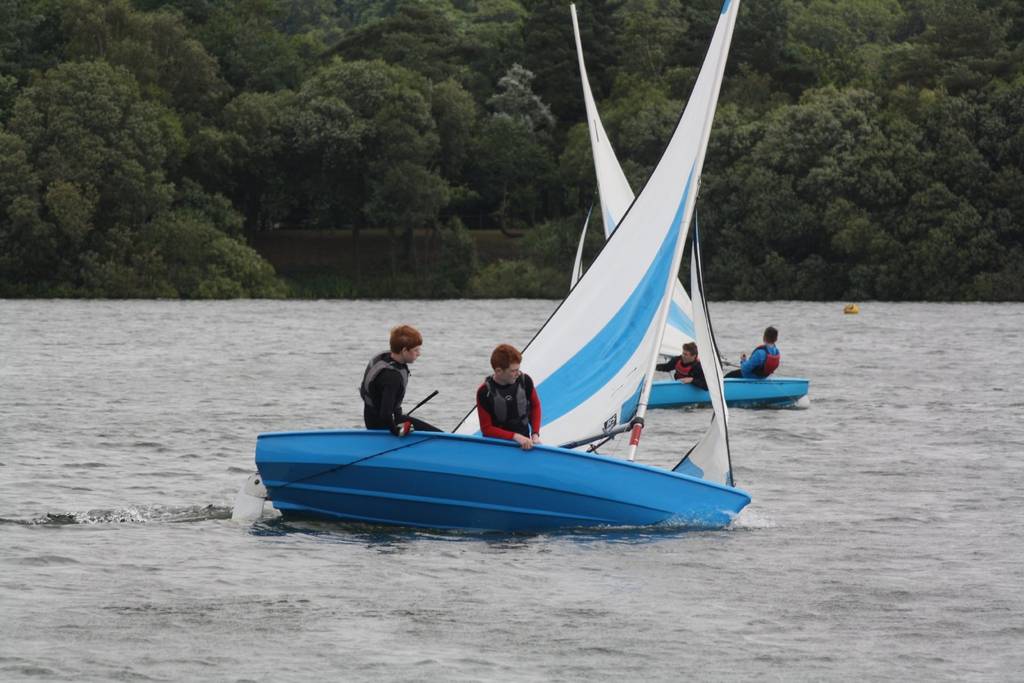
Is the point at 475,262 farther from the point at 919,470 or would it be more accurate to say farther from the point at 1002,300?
the point at 919,470

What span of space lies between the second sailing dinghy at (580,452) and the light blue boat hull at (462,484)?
0.04 feet

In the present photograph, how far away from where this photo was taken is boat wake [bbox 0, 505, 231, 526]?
15.2 metres

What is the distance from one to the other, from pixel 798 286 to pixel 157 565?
6699 centimetres

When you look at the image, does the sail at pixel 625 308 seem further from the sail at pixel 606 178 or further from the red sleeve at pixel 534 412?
the sail at pixel 606 178

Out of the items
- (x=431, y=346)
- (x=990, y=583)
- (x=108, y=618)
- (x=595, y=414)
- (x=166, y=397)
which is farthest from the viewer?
(x=431, y=346)

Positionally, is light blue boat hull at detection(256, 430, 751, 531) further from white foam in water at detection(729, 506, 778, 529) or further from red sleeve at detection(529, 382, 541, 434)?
white foam in water at detection(729, 506, 778, 529)

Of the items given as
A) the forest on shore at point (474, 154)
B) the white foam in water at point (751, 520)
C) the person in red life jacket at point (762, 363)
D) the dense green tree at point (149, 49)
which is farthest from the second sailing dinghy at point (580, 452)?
the dense green tree at point (149, 49)

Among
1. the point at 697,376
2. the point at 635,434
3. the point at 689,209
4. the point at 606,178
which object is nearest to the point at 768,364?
the point at 697,376

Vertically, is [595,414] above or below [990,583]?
above

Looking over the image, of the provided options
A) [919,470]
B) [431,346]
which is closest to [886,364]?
[431,346]

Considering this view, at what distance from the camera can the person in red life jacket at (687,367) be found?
87.3 feet

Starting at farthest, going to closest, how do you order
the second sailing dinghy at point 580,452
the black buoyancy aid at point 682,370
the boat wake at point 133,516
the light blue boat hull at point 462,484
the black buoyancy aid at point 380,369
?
the black buoyancy aid at point 682,370, the boat wake at point 133,516, the second sailing dinghy at point 580,452, the light blue boat hull at point 462,484, the black buoyancy aid at point 380,369

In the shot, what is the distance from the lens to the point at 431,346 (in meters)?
45.2

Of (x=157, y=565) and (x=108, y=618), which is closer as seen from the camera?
(x=108, y=618)
